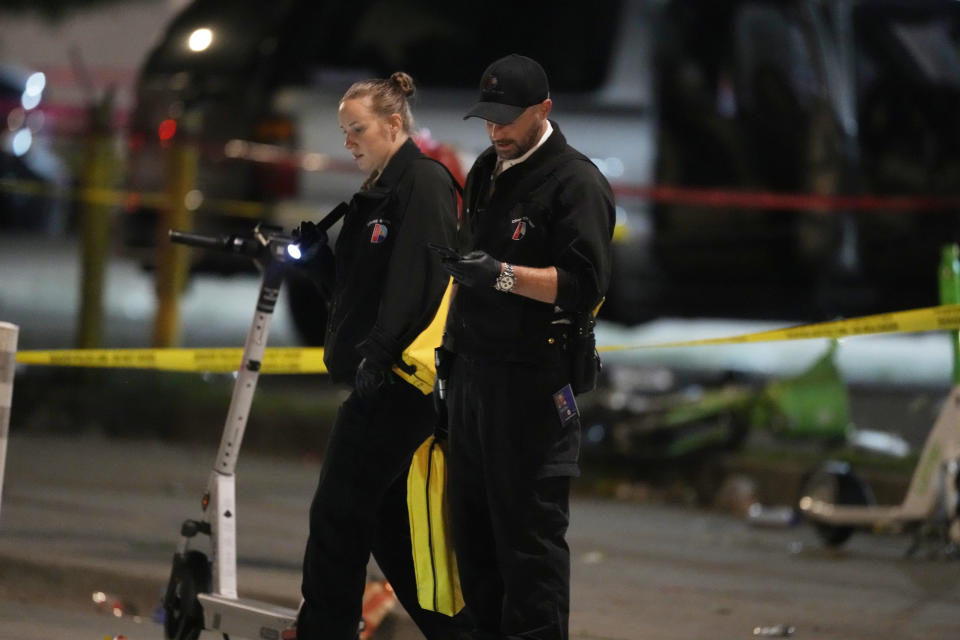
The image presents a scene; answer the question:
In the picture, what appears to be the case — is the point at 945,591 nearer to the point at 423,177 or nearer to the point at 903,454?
the point at 903,454

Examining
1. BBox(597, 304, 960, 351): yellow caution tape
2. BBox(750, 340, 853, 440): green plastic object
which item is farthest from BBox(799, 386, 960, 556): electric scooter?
BBox(597, 304, 960, 351): yellow caution tape

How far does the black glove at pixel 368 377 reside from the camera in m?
4.87

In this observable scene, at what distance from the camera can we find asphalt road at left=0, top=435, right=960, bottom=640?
636 centimetres

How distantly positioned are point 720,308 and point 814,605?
4808 mm

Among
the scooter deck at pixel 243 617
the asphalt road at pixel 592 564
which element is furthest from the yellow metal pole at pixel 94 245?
the scooter deck at pixel 243 617

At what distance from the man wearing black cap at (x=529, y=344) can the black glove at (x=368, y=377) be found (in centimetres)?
27

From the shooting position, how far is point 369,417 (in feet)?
16.6

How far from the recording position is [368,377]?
16.0 feet

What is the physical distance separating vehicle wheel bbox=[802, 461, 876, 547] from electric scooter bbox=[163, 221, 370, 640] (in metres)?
3.18

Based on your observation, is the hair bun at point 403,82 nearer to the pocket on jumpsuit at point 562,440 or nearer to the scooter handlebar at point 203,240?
the scooter handlebar at point 203,240

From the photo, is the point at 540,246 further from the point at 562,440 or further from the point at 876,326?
the point at 876,326

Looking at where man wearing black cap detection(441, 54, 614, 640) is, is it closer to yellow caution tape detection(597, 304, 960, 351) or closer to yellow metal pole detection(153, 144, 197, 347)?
yellow caution tape detection(597, 304, 960, 351)

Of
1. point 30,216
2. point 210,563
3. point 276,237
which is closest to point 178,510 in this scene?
point 210,563

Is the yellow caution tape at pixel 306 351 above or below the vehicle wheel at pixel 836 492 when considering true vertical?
above
